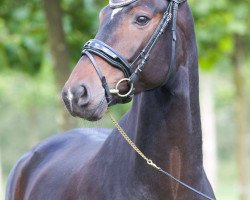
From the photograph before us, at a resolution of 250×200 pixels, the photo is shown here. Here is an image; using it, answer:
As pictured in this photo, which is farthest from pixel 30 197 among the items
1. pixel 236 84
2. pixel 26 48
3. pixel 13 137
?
pixel 13 137

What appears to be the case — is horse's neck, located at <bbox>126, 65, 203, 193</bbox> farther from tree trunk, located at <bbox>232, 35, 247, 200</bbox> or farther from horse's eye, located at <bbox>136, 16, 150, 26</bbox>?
tree trunk, located at <bbox>232, 35, 247, 200</bbox>

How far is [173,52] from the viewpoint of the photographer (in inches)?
178

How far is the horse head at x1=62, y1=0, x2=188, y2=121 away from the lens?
13.6ft

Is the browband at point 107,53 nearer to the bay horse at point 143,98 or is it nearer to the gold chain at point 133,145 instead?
the bay horse at point 143,98

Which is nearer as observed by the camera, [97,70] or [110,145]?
[97,70]

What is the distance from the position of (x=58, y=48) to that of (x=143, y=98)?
4.93m

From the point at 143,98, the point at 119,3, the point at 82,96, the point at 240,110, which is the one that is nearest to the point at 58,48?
the point at 143,98

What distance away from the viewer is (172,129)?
469 cm

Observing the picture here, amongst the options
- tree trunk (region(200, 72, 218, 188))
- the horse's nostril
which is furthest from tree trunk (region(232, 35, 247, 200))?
the horse's nostril

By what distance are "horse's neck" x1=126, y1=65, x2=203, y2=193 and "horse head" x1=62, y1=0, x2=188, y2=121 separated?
15 centimetres

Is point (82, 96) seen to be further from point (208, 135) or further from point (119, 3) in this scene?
point (208, 135)

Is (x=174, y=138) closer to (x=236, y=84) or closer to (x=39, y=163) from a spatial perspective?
(x=39, y=163)

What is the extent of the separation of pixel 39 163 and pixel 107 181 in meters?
2.12

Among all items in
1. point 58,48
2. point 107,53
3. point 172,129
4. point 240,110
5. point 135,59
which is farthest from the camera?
point 240,110
